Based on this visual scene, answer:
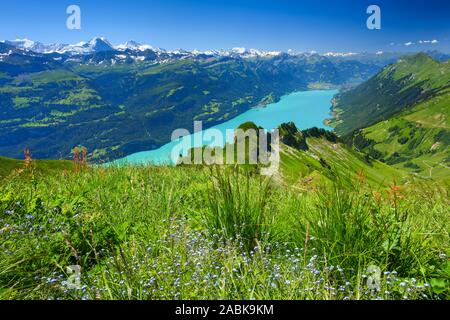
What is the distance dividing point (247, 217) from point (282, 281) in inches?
62.1

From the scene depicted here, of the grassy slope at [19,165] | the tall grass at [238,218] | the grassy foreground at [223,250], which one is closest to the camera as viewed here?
the grassy foreground at [223,250]

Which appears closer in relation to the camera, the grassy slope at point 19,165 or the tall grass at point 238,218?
the tall grass at point 238,218

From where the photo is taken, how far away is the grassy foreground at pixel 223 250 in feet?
11.7

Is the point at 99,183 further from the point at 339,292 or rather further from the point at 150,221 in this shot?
the point at 339,292

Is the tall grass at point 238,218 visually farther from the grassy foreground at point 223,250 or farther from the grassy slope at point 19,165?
the grassy slope at point 19,165

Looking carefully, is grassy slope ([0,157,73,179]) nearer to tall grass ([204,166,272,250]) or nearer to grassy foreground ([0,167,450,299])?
grassy foreground ([0,167,450,299])

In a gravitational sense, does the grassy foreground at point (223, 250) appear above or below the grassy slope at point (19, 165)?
below

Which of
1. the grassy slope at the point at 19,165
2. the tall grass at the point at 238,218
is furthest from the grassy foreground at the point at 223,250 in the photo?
the grassy slope at the point at 19,165

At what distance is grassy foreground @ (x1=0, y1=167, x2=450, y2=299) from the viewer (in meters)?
3.56

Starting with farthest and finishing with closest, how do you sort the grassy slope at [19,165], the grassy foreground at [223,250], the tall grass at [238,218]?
1. the grassy slope at [19,165]
2. the tall grass at [238,218]
3. the grassy foreground at [223,250]


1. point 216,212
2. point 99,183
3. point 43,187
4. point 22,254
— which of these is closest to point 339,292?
point 216,212

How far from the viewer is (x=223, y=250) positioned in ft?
13.9

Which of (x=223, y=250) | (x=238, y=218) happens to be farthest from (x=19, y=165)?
(x=223, y=250)
